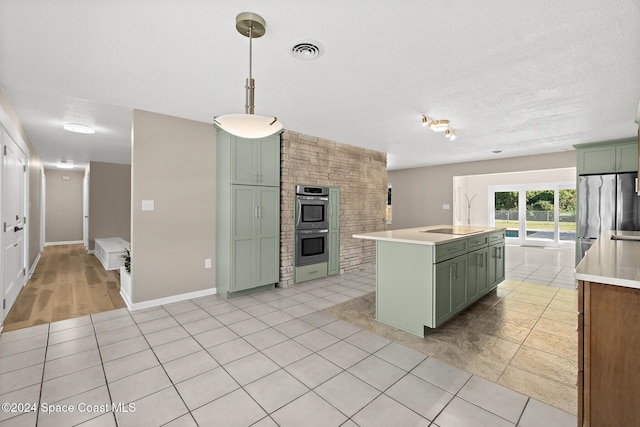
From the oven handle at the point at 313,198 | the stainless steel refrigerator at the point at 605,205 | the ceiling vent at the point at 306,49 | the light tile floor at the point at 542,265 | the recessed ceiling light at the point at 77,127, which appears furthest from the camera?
the light tile floor at the point at 542,265

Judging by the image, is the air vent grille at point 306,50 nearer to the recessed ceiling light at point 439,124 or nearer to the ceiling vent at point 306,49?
the ceiling vent at point 306,49

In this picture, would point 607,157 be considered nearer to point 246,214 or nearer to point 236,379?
point 246,214

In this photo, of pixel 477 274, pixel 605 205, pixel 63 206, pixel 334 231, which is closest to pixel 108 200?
pixel 63 206

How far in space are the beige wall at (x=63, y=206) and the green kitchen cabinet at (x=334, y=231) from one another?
28.6ft

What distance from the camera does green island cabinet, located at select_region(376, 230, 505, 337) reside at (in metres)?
2.62

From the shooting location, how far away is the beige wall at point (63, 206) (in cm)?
864

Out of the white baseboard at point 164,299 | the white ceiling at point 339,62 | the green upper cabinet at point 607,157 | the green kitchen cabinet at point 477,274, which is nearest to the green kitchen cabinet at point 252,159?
the white ceiling at point 339,62

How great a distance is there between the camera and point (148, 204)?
3451 millimetres

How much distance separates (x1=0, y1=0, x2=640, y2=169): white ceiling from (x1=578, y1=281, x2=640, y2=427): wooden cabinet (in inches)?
62.9

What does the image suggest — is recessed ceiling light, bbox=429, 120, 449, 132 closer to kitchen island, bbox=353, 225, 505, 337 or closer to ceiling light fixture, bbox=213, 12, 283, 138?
kitchen island, bbox=353, 225, 505, 337

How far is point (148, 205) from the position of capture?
3449mm

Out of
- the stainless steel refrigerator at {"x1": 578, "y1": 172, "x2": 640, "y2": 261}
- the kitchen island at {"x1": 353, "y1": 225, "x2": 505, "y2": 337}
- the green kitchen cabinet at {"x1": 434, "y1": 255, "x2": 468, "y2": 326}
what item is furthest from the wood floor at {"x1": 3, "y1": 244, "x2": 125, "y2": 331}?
the stainless steel refrigerator at {"x1": 578, "y1": 172, "x2": 640, "y2": 261}

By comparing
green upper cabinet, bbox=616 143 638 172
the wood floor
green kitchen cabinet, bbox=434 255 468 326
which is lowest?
the wood floor

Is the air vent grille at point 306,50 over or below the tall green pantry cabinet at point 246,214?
over
